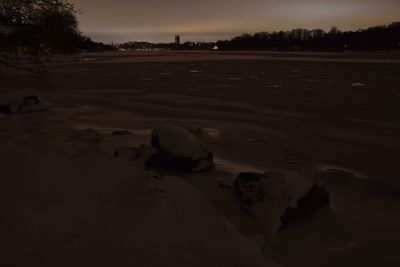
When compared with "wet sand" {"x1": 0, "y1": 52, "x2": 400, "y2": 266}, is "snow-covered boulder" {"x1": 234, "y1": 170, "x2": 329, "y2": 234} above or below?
above

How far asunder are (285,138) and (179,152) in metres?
3.56

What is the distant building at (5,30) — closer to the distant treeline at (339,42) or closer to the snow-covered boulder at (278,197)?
the snow-covered boulder at (278,197)

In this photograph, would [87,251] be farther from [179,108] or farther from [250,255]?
[179,108]

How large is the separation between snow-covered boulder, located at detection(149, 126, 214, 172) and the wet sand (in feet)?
0.72

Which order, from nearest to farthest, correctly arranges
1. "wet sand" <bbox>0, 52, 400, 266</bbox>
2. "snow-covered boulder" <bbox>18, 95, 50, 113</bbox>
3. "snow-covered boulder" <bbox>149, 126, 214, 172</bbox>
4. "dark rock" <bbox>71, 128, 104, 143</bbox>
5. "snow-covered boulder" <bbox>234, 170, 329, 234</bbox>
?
"wet sand" <bbox>0, 52, 400, 266</bbox>
"snow-covered boulder" <bbox>234, 170, 329, 234</bbox>
"snow-covered boulder" <bbox>149, 126, 214, 172</bbox>
"dark rock" <bbox>71, 128, 104, 143</bbox>
"snow-covered boulder" <bbox>18, 95, 50, 113</bbox>

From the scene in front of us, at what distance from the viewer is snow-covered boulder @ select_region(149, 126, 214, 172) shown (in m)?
6.93

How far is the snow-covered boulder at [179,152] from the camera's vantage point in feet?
22.7

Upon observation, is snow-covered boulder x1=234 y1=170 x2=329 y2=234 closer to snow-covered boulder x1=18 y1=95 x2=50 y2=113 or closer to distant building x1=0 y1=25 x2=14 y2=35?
distant building x1=0 y1=25 x2=14 y2=35

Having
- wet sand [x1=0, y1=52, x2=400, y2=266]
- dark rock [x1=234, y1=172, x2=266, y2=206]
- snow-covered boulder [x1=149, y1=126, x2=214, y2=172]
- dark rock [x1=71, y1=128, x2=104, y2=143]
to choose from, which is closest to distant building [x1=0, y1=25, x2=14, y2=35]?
wet sand [x1=0, y1=52, x2=400, y2=266]

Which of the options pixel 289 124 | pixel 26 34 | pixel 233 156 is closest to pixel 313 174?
pixel 233 156

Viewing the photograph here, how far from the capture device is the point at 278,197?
530 cm

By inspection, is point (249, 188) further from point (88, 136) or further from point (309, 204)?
point (88, 136)

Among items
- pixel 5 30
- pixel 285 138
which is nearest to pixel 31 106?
pixel 5 30

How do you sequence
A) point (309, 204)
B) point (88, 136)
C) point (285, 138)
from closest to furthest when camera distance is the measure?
point (309, 204) → point (88, 136) → point (285, 138)
